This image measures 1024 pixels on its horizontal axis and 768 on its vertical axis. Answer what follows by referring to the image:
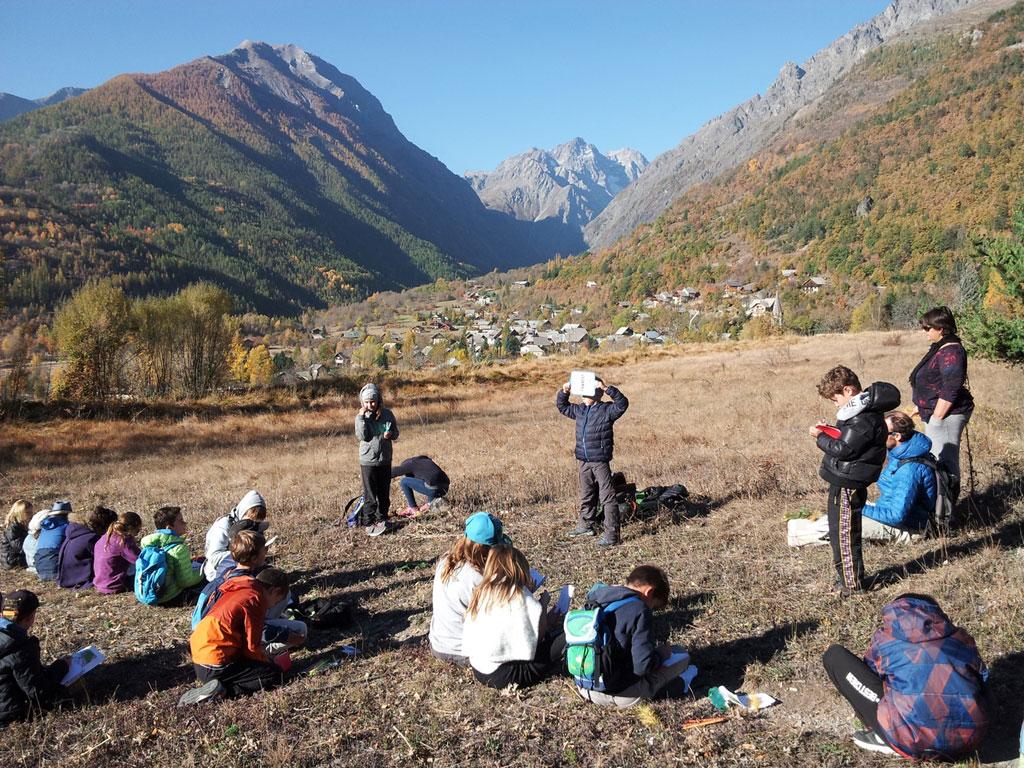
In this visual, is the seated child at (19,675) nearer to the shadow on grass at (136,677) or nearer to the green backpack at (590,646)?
the shadow on grass at (136,677)

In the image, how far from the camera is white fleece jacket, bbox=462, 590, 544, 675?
4066mm

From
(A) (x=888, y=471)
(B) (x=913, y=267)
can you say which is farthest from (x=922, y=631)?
(B) (x=913, y=267)

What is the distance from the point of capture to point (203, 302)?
4359 centimetres

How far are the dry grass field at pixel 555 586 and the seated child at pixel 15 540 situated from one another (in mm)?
250

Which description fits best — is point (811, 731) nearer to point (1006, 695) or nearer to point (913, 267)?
point (1006, 695)

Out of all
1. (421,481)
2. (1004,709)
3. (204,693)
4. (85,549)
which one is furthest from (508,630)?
(85,549)

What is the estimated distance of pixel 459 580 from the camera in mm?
4398

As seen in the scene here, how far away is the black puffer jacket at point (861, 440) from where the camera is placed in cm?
440

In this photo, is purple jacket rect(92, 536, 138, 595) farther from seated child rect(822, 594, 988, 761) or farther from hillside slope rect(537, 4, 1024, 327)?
hillside slope rect(537, 4, 1024, 327)

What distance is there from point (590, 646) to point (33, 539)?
7.74 m

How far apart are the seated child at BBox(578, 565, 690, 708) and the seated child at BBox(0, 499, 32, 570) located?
8350 millimetres

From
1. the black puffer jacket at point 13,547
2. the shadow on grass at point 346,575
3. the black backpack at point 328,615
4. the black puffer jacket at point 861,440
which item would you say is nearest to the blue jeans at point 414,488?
the shadow on grass at point 346,575

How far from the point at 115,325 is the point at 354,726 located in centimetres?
4051

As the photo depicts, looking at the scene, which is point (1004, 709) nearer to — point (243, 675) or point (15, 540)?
point (243, 675)
